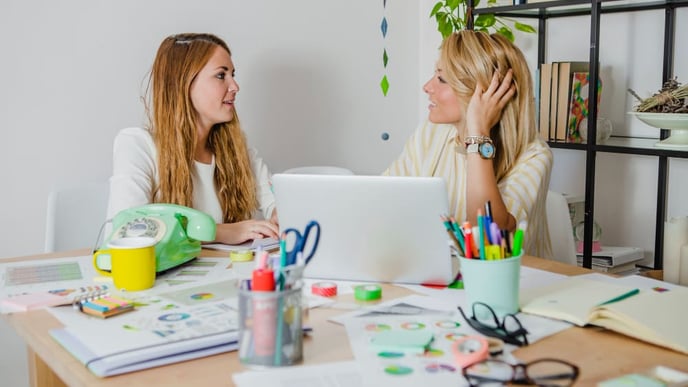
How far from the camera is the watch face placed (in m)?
1.89

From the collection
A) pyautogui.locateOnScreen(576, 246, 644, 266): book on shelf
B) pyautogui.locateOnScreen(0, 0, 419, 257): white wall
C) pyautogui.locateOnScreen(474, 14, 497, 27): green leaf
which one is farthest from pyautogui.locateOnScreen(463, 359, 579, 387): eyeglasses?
pyautogui.locateOnScreen(474, 14, 497, 27): green leaf

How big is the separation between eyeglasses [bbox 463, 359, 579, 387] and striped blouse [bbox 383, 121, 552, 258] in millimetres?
857

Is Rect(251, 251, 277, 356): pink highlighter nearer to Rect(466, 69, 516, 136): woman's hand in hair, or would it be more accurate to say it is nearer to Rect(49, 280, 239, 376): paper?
Rect(49, 280, 239, 376): paper

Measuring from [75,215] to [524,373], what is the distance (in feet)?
5.22

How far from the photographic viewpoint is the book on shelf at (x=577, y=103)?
2609 mm

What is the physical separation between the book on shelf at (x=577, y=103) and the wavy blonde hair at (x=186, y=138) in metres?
1.13

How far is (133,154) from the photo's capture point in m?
2.12

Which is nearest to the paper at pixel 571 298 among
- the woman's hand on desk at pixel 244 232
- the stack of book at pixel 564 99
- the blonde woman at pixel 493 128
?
the blonde woman at pixel 493 128

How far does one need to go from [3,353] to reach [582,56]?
2.29 meters

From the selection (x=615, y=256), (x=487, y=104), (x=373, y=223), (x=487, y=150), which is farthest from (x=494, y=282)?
(x=615, y=256)

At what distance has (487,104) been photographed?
196 cm

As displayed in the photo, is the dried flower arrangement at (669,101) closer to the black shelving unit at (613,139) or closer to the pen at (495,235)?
the black shelving unit at (613,139)

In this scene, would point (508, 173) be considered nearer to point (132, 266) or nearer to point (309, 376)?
point (132, 266)

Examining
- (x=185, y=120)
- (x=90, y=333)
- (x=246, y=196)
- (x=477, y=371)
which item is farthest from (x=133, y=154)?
(x=477, y=371)
